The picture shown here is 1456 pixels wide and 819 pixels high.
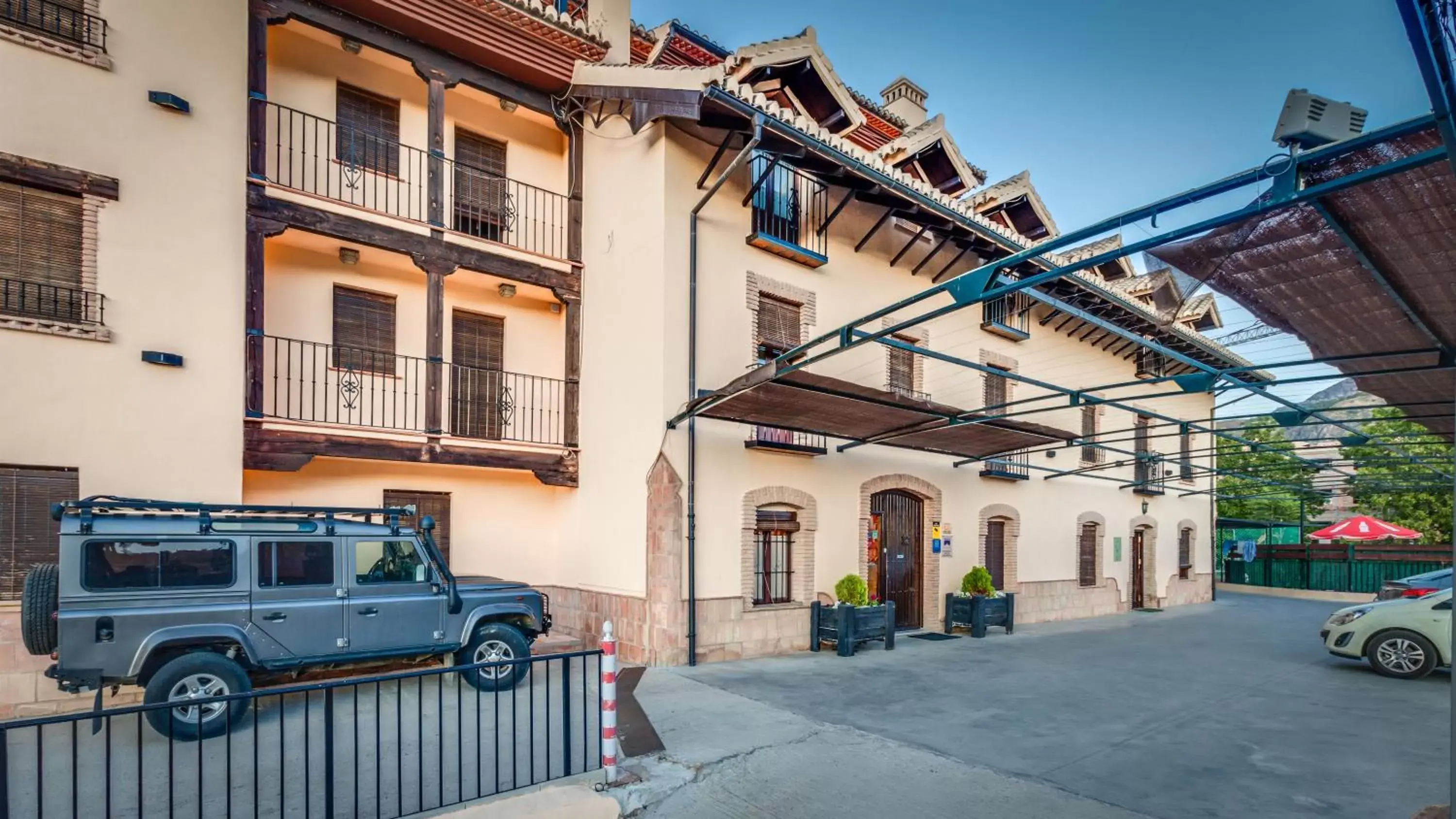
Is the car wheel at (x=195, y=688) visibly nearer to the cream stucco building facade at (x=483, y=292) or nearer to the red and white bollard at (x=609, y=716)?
the cream stucco building facade at (x=483, y=292)

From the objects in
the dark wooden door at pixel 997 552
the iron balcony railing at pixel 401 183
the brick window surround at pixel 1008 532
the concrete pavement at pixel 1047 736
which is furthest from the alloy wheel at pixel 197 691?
the dark wooden door at pixel 997 552

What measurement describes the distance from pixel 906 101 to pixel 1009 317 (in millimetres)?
5597

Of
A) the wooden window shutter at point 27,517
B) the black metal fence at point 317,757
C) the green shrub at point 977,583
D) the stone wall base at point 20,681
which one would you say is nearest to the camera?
the black metal fence at point 317,757

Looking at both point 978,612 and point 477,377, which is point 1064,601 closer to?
point 978,612

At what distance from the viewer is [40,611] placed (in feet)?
20.4

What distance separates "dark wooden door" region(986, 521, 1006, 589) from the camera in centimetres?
1543

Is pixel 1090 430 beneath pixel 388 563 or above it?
above

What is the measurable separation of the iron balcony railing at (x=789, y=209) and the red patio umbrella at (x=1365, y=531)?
21030 mm

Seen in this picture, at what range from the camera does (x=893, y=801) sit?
5344 mm

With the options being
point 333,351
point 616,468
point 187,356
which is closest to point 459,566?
point 616,468

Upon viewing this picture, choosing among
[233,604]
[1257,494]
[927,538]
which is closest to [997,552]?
[927,538]

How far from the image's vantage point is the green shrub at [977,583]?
13922 mm

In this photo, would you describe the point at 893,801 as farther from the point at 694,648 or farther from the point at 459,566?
the point at 459,566

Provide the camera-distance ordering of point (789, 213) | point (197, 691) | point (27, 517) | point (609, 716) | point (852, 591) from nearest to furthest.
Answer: point (609, 716) → point (197, 691) → point (27, 517) → point (852, 591) → point (789, 213)
